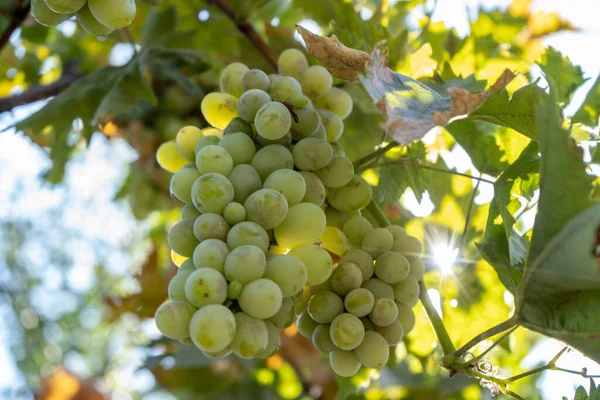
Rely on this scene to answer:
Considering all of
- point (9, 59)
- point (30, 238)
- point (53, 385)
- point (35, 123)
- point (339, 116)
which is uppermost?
point (339, 116)

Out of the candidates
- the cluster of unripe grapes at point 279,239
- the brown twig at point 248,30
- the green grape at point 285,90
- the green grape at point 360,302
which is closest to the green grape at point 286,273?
the cluster of unripe grapes at point 279,239

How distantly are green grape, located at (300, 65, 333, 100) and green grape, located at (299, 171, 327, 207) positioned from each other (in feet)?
0.53

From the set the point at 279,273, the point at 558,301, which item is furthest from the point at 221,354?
the point at 558,301

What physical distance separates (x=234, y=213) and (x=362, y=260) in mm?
183

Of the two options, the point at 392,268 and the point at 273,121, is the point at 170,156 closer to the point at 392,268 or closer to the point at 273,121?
the point at 273,121

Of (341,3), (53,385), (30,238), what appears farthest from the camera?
(30,238)

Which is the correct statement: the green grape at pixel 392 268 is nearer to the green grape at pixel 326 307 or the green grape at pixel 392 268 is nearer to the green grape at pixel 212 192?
the green grape at pixel 326 307

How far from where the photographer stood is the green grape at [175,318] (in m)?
0.51

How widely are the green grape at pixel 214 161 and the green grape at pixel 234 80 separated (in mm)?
166

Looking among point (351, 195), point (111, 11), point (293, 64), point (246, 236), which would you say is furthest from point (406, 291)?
point (111, 11)

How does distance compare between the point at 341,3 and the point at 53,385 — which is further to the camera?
the point at 53,385

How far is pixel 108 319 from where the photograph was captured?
5.08 ft

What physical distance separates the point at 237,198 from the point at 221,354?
0.17 metres

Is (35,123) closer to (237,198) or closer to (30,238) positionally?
(237,198)
